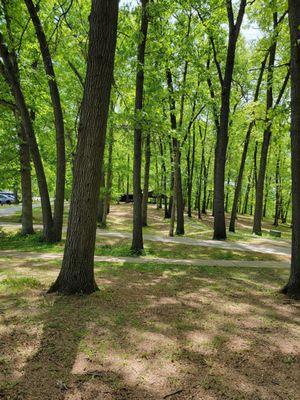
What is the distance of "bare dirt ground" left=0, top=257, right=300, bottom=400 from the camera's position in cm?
320

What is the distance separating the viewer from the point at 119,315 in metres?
4.95

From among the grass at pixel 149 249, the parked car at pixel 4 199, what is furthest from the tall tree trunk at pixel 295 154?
the parked car at pixel 4 199

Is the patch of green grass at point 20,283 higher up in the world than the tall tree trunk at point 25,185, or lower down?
lower down

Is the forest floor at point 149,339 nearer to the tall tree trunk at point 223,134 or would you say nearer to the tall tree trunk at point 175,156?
the tall tree trunk at point 223,134

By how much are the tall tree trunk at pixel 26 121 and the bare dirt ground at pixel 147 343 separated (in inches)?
245

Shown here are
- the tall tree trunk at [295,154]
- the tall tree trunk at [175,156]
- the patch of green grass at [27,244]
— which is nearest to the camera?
the tall tree trunk at [295,154]

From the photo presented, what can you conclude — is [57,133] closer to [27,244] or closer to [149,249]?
[27,244]

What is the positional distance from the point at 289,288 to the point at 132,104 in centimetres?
1010

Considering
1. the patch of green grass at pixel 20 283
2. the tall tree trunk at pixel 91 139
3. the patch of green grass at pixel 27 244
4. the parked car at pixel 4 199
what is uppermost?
the tall tree trunk at pixel 91 139

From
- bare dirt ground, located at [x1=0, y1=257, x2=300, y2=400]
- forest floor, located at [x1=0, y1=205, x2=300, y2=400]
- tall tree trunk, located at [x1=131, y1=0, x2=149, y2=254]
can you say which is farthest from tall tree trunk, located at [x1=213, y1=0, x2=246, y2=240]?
bare dirt ground, located at [x1=0, y1=257, x2=300, y2=400]

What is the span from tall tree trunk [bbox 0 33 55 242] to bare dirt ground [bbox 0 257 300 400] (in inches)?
245

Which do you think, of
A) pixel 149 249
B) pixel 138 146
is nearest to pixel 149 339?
pixel 138 146

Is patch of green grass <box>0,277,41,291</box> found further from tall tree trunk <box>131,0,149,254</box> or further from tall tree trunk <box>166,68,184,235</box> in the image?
tall tree trunk <box>166,68,184,235</box>

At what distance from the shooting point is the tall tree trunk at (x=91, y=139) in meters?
5.50
